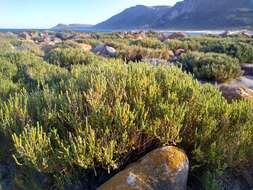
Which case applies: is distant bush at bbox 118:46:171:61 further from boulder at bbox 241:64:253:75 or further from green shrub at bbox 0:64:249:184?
green shrub at bbox 0:64:249:184

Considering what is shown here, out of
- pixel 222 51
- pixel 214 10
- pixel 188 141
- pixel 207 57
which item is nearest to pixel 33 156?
pixel 188 141

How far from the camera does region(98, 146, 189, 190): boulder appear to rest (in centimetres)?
291

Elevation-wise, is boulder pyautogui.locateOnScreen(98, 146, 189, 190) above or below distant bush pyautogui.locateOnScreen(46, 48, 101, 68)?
above

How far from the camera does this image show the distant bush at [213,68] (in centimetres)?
912

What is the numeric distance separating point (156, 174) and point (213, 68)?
658cm

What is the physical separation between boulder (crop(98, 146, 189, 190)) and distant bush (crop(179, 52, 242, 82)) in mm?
6346

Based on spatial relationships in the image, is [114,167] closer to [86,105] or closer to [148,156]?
[148,156]

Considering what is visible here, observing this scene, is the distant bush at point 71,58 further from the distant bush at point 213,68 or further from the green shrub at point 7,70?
the distant bush at point 213,68

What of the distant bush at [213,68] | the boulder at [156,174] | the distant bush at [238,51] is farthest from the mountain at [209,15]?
the boulder at [156,174]

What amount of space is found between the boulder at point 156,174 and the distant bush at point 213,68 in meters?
6.35

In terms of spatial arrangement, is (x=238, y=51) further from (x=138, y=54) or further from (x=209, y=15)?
(x=209, y=15)

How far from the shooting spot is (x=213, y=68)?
29.7 ft

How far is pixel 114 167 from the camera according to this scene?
3.13 metres

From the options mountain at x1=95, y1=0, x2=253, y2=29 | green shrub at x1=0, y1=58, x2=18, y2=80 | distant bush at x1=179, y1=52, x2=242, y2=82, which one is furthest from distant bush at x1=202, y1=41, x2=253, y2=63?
mountain at x1=95, y1=0, x2=253, y2=29
